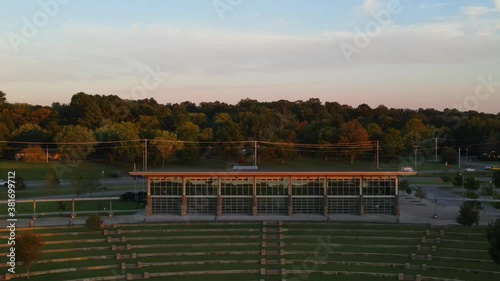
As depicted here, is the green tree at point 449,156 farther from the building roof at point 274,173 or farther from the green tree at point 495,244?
the green tree at point 495,244

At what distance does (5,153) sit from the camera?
6862 cm

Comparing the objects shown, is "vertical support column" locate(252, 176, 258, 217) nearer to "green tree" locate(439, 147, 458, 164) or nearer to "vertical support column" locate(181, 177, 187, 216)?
"vertical support column" locate(181, 177, 187, 216)

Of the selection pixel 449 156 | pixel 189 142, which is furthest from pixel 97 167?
pixel 449 156

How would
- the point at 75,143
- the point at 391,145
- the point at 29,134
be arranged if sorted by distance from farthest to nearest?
the point at 391,145
the point at 29,134
the point at 75,143

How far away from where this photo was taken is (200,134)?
73.8 metres

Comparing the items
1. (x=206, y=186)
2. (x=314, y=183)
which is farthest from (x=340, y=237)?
(x=206, y=186)

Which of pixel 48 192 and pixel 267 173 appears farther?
pixel 48 192

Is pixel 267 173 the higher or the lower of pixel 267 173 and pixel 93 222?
the higher

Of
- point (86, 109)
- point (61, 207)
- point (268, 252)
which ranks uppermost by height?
point (86, 109)

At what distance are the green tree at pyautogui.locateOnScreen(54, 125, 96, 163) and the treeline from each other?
0.41ft

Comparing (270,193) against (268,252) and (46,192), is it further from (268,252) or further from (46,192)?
(46,192)

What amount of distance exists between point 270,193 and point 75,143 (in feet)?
126

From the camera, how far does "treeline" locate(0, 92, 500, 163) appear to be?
67000mm

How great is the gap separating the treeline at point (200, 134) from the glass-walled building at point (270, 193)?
2917 centimetres
